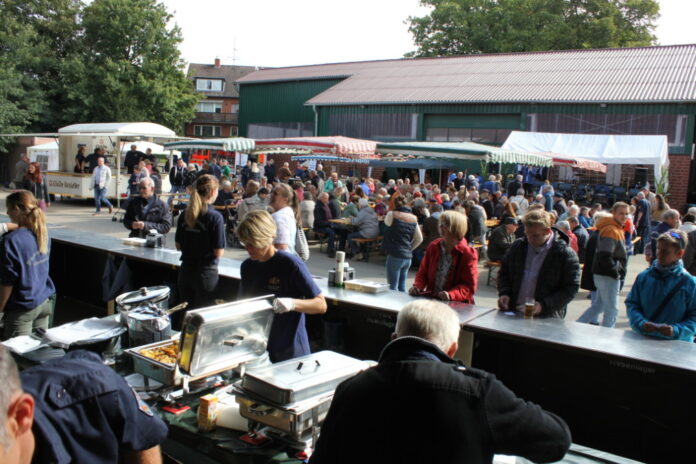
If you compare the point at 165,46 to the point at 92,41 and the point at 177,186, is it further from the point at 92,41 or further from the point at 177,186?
the point at 177,186

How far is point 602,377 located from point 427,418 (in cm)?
267

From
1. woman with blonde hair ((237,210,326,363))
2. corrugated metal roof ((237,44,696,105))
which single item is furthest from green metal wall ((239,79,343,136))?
woman with blonde hair ((237,210,326,363))

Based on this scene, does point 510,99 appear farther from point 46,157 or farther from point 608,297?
point 46,157

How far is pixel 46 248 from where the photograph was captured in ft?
15.7

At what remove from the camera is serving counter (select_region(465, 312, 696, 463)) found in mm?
3754

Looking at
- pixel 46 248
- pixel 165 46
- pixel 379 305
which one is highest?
pixel 165 46

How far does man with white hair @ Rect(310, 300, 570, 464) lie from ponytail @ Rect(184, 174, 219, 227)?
3673 millimetres

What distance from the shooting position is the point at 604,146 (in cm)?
1912

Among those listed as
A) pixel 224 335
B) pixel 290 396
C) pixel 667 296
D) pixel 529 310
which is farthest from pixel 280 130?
pixel 290 396

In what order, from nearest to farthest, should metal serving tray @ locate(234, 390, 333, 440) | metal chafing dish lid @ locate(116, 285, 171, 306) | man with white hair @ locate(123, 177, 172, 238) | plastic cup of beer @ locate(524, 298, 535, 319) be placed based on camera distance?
metal serving tray @ locate(234, 390, 333, 440) < metal chafing dish lid @ locate(116, 285, 171, 306) < plastic cup of beer @ locate(524, 298, 535, 319) < man with white hair @ locate(123, 177, 172, 238)

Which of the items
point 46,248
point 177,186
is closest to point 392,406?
point 46,248

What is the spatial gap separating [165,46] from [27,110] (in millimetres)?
9802

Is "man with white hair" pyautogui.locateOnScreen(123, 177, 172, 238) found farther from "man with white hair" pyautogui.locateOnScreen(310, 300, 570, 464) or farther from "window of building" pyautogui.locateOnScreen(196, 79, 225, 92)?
"window of building" pyautogui.locateOnScreen(196, 79, 225, 92)

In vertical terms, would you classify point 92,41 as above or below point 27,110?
above
